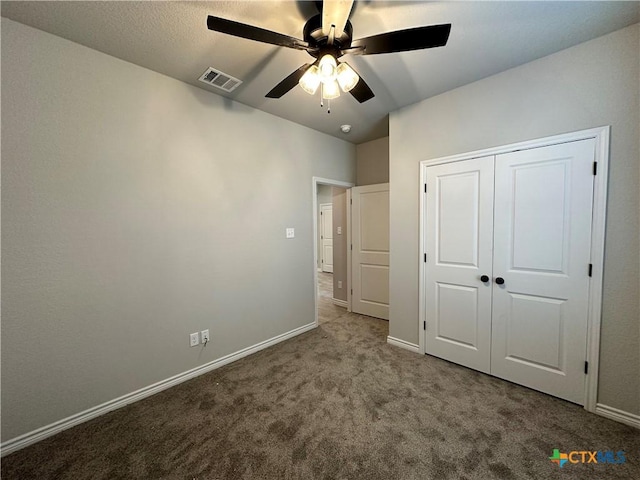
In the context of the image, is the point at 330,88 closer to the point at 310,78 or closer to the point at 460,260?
the point at 310,78

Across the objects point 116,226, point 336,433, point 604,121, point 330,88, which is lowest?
point 336,433

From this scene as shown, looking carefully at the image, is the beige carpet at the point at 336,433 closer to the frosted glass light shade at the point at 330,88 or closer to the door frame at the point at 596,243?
the door frame at the point at 596,243

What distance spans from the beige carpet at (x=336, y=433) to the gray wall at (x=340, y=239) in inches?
78.9

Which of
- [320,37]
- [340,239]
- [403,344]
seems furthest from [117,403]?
[340,239]

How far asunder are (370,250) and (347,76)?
2.58 meters

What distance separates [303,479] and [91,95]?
111 inches

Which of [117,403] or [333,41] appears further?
[117,403]

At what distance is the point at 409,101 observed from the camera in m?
2.55

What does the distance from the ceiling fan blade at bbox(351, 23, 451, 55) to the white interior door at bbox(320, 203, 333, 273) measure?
603cm

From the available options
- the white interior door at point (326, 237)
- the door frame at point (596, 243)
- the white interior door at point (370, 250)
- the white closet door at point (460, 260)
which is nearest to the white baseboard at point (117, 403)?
the white interior door at point (370, 250)

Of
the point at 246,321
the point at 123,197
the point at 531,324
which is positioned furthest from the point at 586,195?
the point at 123,197

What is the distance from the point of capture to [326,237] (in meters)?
7.52

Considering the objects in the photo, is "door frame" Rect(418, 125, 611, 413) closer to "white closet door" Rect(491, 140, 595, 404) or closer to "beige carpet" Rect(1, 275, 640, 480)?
"white closet door" Rect(491, 140, 595, 404)

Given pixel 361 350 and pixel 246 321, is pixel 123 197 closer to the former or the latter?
pixel 246 321
